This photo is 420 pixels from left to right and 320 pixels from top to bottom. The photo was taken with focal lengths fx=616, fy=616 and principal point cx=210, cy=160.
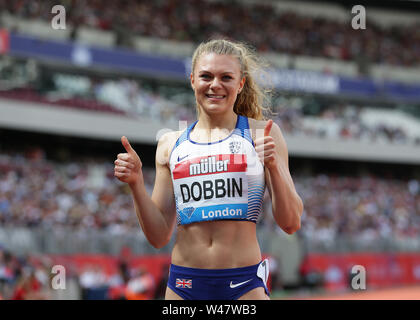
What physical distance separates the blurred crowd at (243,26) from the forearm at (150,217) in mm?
23732

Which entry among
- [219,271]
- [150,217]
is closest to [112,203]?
[150,217]

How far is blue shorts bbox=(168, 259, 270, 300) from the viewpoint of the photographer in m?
2.98

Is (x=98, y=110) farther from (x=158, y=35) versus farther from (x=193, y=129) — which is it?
(x=193, y=129)

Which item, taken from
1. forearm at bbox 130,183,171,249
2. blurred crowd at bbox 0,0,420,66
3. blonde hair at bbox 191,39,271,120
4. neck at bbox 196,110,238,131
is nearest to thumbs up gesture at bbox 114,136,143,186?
forearm at bbox 130,183,171,249

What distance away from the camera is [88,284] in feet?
41.9

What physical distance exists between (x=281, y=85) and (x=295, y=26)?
19.7 ft

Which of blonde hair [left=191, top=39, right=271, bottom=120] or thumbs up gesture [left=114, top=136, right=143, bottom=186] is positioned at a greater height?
blonde hair [left=191, top=39, right=271, bottom=120]

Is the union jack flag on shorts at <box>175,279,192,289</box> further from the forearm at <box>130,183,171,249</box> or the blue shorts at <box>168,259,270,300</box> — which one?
the forearm at <box>130,183,171,249</box>

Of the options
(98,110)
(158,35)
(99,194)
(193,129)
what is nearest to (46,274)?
(99,194)

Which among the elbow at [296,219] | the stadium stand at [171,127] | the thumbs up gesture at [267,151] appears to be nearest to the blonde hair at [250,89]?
the thumbs up gesture at [267,151]

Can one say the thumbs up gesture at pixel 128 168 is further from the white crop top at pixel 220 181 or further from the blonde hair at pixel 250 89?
the blonde hair at pixel 250 89

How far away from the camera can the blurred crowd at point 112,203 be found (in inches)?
623

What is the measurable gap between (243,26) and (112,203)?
17446mm

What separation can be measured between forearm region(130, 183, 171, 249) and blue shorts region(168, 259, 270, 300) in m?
0.29
